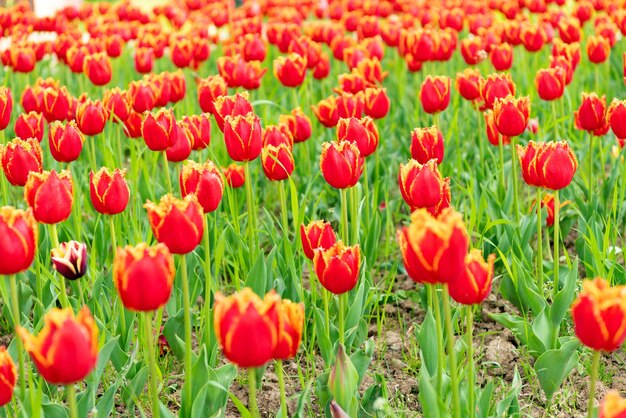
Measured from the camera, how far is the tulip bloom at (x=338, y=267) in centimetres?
231

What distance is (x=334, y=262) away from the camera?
231 centimetres

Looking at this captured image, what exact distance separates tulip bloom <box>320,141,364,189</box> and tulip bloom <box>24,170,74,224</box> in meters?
0.74

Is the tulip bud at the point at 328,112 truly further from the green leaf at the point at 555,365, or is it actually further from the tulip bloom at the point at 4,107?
the green leaf at the point at 555,365

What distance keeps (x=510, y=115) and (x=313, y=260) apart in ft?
3.79

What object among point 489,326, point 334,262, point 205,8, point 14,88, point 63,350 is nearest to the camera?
point 63,350

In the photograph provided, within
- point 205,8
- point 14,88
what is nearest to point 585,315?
point 14,88

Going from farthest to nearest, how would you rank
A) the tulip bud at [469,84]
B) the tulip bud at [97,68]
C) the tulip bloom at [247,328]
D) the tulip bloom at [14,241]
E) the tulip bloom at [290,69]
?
the tulip bud at [97,68] < the tulip bloom at [290,69] < the tulip bud at [469,84] < the tulip bloom at [14,241] < the tulip bloom at [247,328]

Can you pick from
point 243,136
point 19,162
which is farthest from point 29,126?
point 243,136

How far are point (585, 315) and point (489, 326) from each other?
5.16 ft

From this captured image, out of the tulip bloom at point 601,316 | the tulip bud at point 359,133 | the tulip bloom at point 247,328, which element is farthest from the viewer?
the tulip bud at point 359,133

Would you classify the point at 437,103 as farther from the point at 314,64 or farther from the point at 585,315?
the point at 585,315

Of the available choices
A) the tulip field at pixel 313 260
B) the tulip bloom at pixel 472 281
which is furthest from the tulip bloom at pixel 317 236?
the tulip bloom at pixel 472 281

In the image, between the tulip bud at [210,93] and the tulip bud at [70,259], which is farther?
the tulip bud at [210,93]

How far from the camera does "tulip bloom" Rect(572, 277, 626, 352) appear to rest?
1.83 metres
